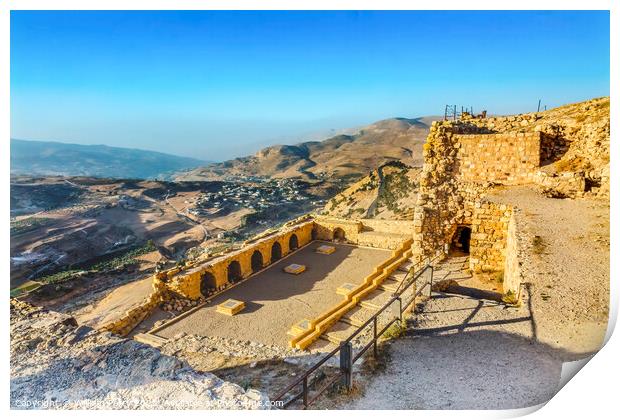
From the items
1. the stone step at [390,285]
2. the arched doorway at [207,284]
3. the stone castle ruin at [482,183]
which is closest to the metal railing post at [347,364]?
the stone castle ruin at [482,183]

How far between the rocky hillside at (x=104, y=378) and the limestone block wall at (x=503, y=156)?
9136mm

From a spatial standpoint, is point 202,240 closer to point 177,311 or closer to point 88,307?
point 88,307

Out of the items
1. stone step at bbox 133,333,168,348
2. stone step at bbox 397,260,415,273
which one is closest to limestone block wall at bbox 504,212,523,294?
stone step at bbox 397,260,415,273

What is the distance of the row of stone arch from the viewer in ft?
44.9

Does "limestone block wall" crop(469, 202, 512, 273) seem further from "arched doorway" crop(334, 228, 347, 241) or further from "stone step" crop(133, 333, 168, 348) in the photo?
"arched doorway" crop(334, 228, 347, 241)

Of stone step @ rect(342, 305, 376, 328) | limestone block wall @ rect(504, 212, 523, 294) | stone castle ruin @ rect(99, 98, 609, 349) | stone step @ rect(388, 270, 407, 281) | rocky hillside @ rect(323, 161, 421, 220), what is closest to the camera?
limestone block wall @ rect(504, 212, 523, 294)

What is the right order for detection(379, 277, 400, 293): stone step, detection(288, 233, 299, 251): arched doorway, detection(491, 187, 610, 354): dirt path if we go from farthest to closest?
1. detection(288, 233, 299, 251): arched doorway
2. detection(379, 277, 400, 293): stone step
3. detection(491, 187, 610, 354): dirt path

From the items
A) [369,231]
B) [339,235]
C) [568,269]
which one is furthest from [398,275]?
[568,269]

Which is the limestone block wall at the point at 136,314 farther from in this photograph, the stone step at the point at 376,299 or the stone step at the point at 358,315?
the stone step at the point at 376,299

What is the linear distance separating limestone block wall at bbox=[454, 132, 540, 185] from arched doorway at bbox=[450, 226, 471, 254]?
56.3 inches

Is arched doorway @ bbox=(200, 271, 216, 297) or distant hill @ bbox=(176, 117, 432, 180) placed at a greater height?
distant hill @ bbox=(176, 117, 432, 180)

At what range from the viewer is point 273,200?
4144 centimetres
